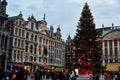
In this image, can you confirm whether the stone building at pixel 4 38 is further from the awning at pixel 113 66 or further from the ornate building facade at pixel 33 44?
the awning at pixel 113 66

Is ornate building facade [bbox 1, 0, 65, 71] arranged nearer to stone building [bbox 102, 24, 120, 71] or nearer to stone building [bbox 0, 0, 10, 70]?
stone building [bbox 0, 0, 10, 70]

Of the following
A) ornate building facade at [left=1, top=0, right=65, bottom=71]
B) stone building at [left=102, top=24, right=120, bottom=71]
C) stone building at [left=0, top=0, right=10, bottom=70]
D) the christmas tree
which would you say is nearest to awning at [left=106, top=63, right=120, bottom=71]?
stone building at [left=102, top=24, right=120, bottom=71]

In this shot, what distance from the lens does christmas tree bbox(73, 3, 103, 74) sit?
1209 inches

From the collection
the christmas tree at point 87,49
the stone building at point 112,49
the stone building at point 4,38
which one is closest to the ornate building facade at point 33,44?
the stone building at point 4,38

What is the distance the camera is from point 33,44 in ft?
174

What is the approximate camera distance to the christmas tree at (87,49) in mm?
30719

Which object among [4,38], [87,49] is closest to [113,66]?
[4,38]

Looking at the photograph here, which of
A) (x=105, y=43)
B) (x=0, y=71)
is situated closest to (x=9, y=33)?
(x=105, y=43)

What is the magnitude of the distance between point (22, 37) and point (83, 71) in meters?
21.7

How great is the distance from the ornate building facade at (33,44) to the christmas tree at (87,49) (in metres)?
18.5

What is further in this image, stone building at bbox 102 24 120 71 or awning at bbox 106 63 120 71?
stone building at bbox 102 24 120 71

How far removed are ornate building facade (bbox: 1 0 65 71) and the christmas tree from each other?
18531mm

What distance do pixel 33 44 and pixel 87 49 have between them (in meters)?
24.2

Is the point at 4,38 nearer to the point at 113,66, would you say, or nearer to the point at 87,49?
the point at 87,49
